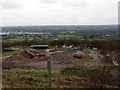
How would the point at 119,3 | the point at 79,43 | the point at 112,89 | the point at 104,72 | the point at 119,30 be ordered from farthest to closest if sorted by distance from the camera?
the point at 79,43 → the point at 119,30 → the point at 119,3 → the point at 104,72 → the point at 112,89

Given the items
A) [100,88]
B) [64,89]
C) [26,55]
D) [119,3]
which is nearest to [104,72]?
[100,88]

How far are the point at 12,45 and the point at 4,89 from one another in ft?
93.3

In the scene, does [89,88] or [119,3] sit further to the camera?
[119,3]

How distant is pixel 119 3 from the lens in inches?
238

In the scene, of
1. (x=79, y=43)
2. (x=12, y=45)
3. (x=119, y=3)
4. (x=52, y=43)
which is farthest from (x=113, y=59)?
(x=12, y=45)

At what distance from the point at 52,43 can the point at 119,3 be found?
909 inches

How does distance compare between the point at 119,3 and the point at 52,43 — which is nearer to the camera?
the point at 119,3

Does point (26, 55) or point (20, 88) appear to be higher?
point (20, 88)

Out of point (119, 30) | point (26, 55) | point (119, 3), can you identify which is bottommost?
point (26, 55)

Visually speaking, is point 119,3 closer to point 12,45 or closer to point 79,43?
point 79,43

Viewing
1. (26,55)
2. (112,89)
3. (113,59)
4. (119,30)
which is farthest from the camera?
(26,55)

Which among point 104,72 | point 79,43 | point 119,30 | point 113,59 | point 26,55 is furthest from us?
point 79,43

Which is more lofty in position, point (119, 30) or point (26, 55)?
point (119, 30)

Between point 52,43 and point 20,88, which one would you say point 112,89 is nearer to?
point 20,88
